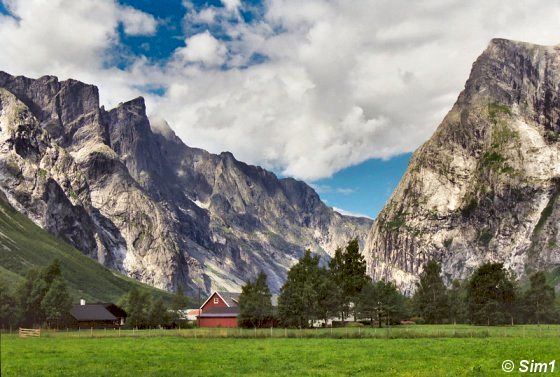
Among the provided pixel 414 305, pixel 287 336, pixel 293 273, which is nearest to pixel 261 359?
pixel 287 336

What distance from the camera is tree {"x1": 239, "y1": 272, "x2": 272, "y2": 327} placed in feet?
341

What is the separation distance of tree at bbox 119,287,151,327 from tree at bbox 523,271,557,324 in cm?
9459

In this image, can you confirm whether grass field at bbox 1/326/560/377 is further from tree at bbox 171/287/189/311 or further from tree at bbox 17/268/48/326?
tree at bbox 171/287/189/311

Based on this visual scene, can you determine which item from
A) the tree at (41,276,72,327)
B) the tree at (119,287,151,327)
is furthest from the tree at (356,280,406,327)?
the tree at (41,276,72,327)

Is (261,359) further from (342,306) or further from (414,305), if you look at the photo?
(414,305)

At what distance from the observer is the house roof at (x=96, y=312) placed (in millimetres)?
127688

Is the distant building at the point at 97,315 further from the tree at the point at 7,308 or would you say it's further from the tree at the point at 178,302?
the tree at the point at 7,308

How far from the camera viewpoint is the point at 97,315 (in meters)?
131

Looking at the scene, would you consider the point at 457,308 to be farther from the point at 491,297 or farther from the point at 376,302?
the point at 376,302

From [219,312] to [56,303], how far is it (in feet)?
120

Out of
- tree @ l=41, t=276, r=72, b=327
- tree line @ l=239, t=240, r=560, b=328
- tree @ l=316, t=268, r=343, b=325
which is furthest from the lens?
tree @ l=41, t=276, r=72, b=327

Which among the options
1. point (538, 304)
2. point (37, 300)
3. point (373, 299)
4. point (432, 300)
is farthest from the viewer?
point (538, 304)

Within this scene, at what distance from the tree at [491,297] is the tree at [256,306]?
160 feet

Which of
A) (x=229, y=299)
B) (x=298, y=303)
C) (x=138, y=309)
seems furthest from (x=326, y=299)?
(x=138, y=309)
